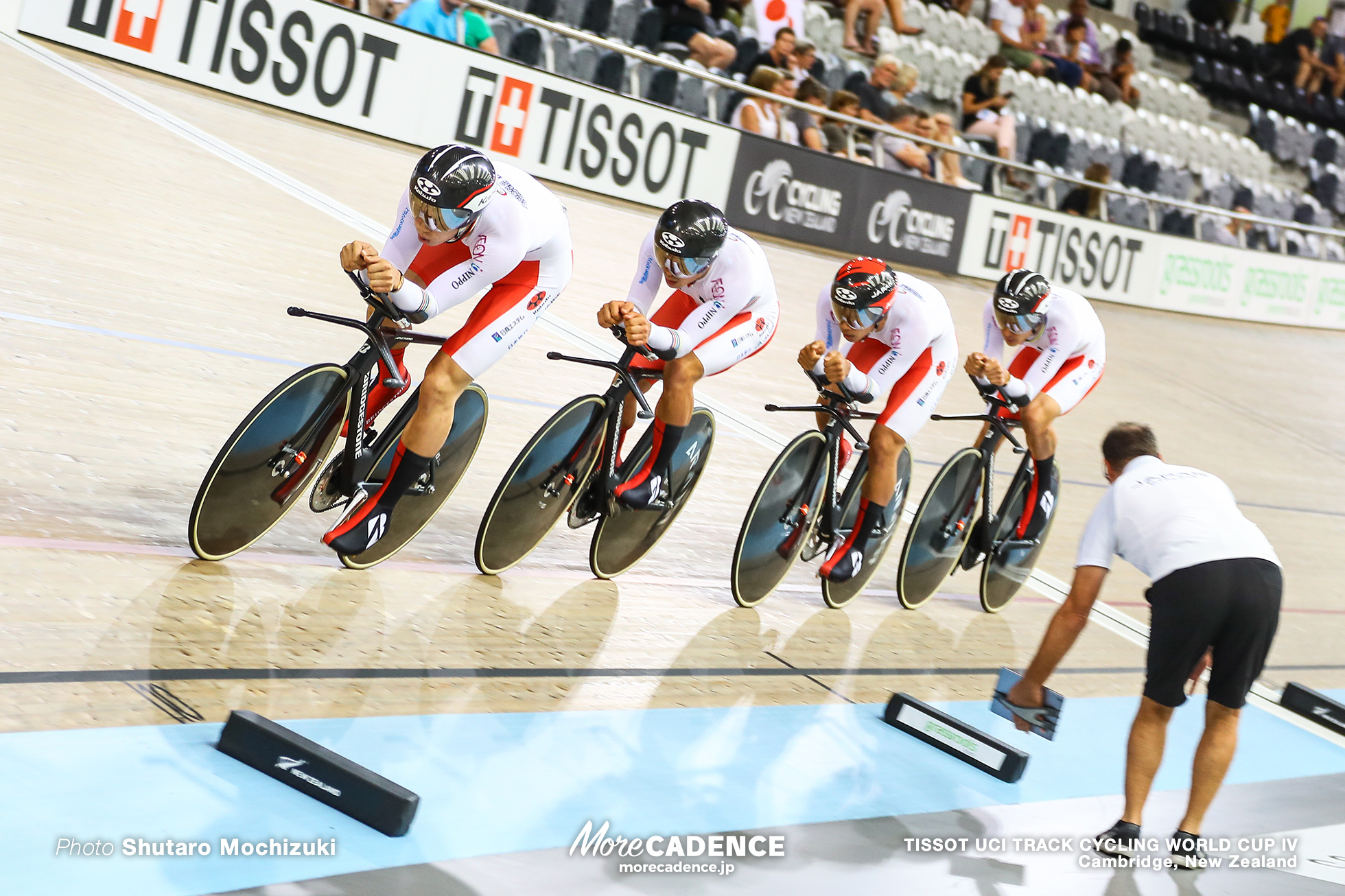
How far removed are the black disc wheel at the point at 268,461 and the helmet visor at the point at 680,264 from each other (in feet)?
3.75

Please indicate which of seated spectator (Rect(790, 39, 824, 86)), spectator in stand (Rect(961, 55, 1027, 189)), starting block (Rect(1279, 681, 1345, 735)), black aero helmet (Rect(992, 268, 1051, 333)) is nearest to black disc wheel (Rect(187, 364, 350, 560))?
black aero helmet (Rect(992, 268, 1051, 333))

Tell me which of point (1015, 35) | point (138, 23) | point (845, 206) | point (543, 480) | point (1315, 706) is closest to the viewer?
point (543, 480)

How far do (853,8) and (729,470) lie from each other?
974 cm

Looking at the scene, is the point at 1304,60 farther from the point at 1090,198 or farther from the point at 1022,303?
the point at 1022,303

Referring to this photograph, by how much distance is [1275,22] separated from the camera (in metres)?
24.4

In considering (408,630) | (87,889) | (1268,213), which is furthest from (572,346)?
(1268,213)

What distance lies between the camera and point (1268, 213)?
19953mm

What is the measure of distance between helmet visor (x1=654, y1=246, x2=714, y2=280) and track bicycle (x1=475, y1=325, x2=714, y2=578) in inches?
10.6

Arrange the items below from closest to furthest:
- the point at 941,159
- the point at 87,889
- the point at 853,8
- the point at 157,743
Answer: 1. the point at 87,889
2. the point at 157,743
3. the point at 941,159
4. the point at 853,8

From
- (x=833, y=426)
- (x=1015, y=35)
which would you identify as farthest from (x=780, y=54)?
(x=833, y=426)

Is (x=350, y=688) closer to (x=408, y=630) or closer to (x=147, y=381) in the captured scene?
(x=408, y=630)

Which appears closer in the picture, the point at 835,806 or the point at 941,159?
the point at 835,806

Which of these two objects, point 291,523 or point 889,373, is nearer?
point 291,523

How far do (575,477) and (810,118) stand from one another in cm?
886
